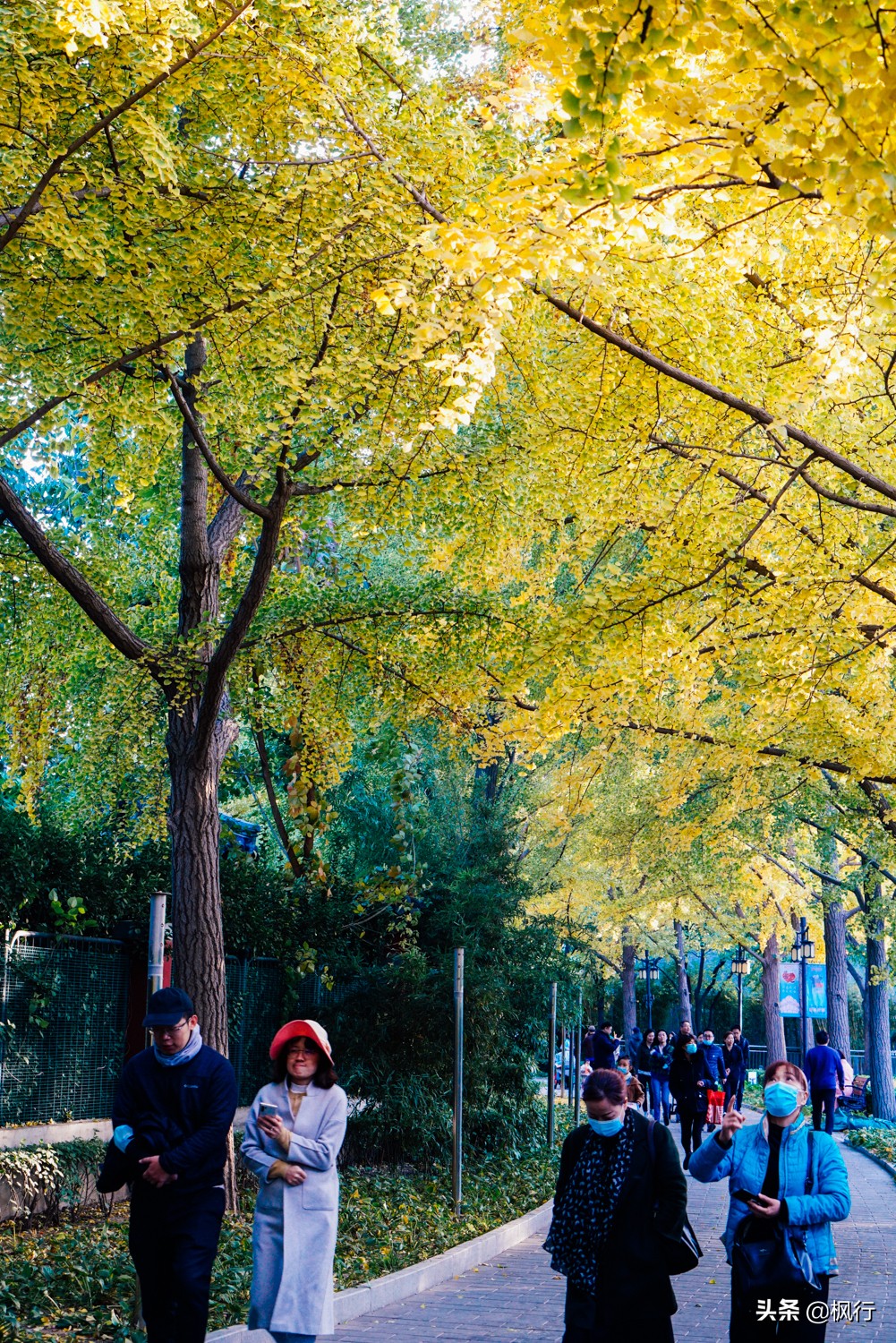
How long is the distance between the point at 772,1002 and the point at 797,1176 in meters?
31.6

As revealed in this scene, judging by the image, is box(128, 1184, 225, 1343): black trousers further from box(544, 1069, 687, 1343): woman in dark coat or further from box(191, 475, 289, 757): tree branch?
box(191, 475, 289, 757): tree branch

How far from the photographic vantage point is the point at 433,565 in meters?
14.8

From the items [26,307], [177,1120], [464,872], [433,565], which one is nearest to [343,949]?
[464,872]

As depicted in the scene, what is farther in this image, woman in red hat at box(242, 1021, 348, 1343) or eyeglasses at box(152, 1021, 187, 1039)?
eyeglasses at box(152, 1021, 187, 1039)

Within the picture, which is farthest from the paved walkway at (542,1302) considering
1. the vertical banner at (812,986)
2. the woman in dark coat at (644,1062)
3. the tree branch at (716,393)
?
the vertical banner at (812,986)

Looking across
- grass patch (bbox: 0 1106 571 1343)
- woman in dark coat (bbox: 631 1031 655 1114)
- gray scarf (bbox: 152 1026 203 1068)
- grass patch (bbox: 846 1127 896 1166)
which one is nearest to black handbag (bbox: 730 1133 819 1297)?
gray scarf (bbox: 152 1026 203 1068)

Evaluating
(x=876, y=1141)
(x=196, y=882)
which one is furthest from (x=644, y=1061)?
(x=196, y=882)

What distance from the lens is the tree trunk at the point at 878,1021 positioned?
25578mm

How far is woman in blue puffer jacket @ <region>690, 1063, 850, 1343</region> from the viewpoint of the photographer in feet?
17.5

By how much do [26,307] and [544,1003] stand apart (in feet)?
39.4

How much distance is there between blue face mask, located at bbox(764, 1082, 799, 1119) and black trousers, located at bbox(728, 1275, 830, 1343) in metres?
0.64

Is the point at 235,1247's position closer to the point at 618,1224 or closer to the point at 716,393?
the point at 618,1224

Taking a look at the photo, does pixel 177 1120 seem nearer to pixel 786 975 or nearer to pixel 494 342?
pixel 494 342

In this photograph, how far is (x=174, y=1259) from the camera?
555cm
